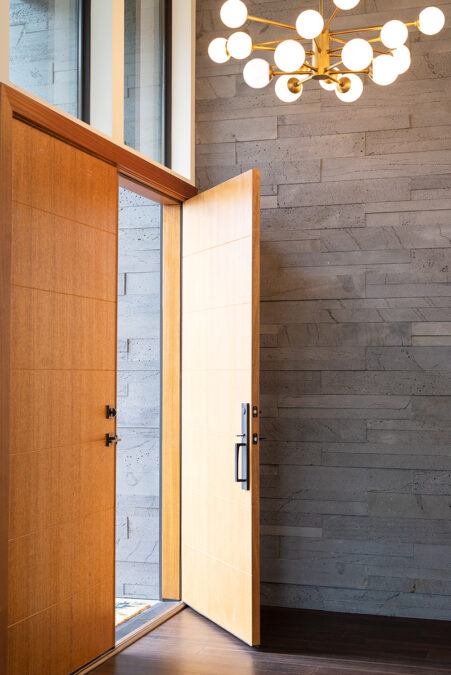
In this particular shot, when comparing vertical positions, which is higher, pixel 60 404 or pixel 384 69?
pixel 384 69

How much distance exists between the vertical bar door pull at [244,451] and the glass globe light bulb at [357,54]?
1.76m

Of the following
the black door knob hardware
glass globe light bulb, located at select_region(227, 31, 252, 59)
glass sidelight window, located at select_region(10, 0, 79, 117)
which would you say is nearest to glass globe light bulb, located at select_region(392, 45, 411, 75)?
glass globe light bulb, located at select_region(227, 31, 252, 59)

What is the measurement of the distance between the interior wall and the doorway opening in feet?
2.33

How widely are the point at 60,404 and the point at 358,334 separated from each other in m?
1.94

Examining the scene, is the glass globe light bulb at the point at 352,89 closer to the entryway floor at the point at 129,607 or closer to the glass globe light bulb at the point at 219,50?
the glass globe light bulb at the point at 219,50

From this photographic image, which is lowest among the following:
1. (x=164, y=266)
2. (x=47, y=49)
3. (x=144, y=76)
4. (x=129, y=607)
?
(x=129, y=607)

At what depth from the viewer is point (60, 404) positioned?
3484 mm

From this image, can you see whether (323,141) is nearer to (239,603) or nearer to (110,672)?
(239,603)

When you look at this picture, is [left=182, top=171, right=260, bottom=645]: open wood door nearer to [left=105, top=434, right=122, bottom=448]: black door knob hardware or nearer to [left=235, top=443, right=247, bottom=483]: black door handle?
[left=235, top=443, right=247, bottom=483]: black door handle

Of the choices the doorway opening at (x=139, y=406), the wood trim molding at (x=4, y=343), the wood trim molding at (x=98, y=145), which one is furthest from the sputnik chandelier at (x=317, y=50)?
the doorway opening at (x=139, y=406)

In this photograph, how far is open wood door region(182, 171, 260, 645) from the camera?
3990mm

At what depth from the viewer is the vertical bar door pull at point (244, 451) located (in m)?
3.97

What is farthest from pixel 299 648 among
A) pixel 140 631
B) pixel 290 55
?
pixel 290 55

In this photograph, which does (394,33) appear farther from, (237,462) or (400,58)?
(237,462)
